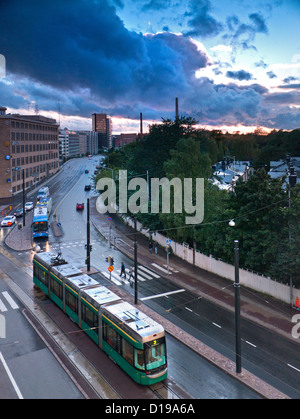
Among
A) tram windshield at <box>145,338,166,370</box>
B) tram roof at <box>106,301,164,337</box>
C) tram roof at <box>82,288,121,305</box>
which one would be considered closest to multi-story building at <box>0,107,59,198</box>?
tram roof at <box>82,288,121,305</box>

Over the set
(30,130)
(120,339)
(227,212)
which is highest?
(30,130)

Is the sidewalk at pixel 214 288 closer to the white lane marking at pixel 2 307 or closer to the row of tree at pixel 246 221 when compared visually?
the row of tree at pixel 246 221

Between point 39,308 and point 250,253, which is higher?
point 250,253

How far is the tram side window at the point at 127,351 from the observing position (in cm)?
1497

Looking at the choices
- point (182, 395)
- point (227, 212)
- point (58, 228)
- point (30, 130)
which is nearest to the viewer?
point (182, 395)

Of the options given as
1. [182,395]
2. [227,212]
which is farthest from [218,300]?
[182,395]

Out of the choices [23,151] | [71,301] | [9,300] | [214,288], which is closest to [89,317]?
[71,301]

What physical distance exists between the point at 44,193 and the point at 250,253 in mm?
56674

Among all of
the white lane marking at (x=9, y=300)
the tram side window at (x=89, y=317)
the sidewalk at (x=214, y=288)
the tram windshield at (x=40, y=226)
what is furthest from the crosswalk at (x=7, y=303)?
the tram windshield at (x=40, y=226)

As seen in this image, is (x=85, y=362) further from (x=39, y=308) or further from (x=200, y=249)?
(x=200, y=249)

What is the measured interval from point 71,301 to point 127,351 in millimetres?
6664

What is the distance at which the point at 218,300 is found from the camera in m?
25.4

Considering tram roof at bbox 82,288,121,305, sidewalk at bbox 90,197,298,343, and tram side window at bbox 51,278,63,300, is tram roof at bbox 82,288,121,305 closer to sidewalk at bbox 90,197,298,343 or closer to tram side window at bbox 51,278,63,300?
tram side window at bbox 51,278,63,300

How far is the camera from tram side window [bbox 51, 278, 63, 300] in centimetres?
2227
